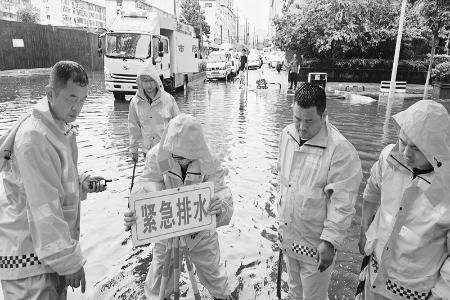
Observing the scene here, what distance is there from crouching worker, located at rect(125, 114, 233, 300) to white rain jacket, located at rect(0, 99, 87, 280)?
1.47 feet

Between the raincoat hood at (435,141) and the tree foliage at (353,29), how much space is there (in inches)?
913

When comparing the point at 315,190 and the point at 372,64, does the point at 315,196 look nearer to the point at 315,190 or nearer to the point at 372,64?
the point at 315,190

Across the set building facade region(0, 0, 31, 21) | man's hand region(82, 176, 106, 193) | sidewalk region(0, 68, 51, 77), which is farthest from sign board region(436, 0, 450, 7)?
building facade region(0, 0, 31, 21)

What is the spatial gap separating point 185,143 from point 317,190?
0.94 meters

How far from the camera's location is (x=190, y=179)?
8.80 feet

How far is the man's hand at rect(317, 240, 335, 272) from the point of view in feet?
8.15

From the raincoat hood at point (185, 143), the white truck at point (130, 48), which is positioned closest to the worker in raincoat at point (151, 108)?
the raincoat hood at point (185, 143)

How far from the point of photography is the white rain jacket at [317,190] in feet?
8.11

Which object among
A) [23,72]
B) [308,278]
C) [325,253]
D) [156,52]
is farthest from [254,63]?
[325,253]

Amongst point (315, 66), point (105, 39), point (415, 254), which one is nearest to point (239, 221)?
A: point (415, 254)

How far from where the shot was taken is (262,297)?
3.60 metres

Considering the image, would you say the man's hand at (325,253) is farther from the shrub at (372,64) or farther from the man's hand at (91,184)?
the shrub at (372,64)

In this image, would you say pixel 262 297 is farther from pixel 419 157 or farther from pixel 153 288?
pixel 419 157

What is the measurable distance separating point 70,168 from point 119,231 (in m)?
2.94
